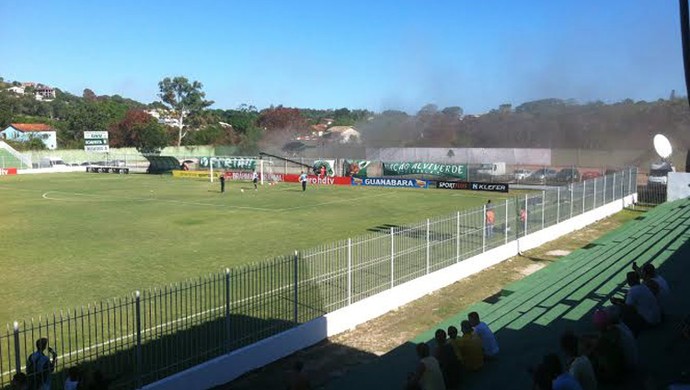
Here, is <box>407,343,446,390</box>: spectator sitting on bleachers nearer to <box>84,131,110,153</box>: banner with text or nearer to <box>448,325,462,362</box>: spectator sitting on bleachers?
<box>448,325,462,362</box>: spectator sitting on bleachers

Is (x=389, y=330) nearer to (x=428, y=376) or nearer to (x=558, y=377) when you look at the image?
(x=428, y=376)

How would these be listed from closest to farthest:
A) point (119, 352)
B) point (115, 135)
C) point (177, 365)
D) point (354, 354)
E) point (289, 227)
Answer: point (177, 365) < point (119, 352) < point (354, 354) < point (289, 227) < point (115, 135)

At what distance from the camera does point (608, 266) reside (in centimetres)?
1678

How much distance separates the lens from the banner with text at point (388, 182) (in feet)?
169

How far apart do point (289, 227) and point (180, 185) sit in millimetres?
29141

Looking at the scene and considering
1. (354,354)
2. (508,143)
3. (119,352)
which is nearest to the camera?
(119,352)

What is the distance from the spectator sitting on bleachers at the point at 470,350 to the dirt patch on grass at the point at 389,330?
2.79 meters

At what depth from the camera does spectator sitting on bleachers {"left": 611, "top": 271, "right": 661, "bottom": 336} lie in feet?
32.7

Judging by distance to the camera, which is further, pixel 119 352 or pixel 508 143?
pixel 508 143

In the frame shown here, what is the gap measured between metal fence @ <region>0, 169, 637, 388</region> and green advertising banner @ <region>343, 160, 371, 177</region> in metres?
34.1

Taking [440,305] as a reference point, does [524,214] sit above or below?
above

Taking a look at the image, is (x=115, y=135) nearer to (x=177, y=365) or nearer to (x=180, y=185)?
(x=180, y=185)

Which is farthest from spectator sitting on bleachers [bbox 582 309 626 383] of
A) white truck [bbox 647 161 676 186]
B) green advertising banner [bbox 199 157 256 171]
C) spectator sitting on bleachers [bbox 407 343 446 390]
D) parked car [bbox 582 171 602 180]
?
green advertising banner [bbox 199 157 256 171]

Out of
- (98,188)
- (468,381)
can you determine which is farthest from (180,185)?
(468,381)
